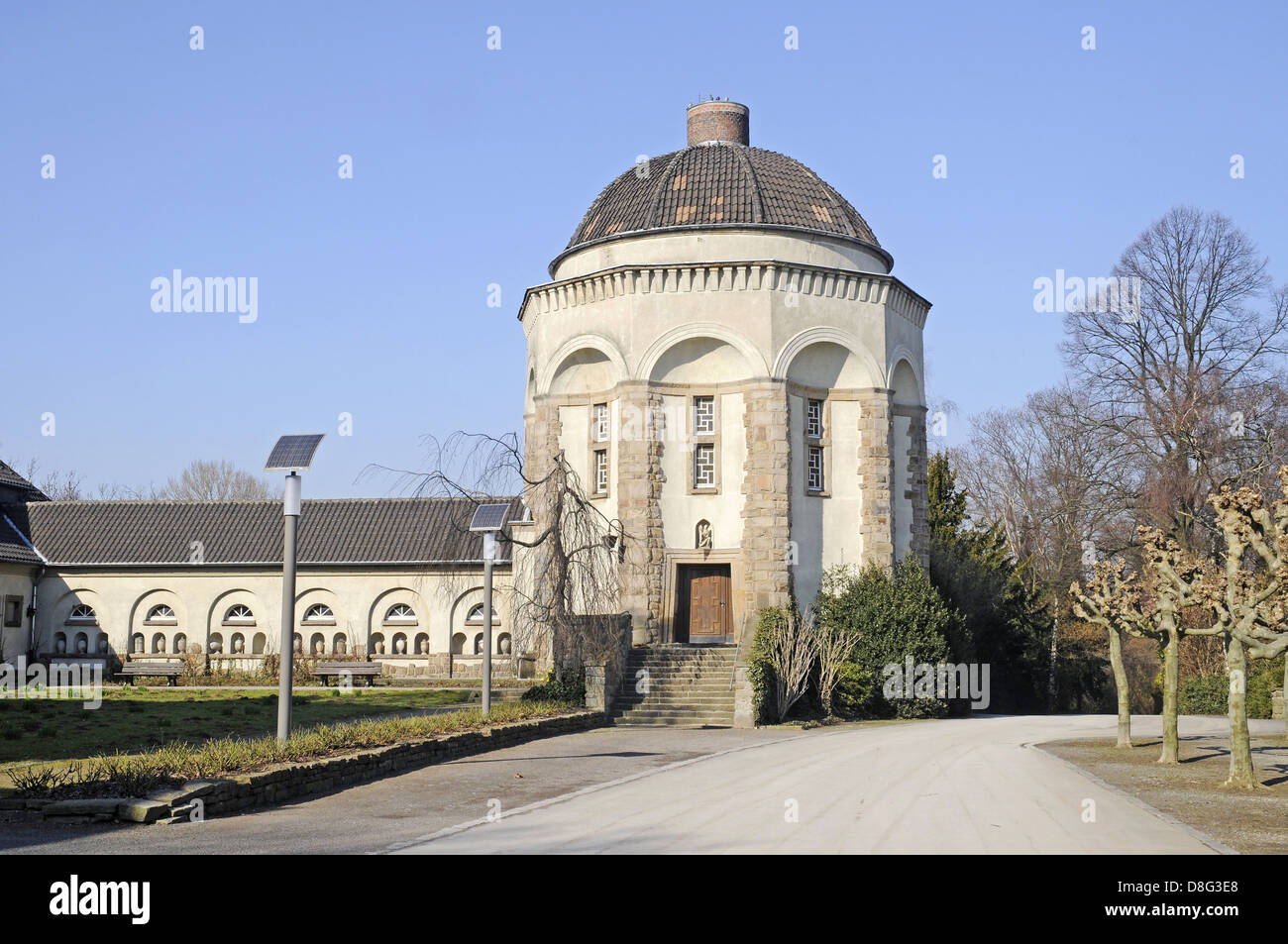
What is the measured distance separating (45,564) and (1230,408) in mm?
40059

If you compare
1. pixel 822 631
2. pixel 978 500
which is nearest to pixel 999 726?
pixel 822 631

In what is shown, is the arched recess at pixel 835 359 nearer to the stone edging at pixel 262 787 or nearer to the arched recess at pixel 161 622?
the stone edging at pixel 262 787

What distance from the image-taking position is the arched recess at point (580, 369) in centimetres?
3359

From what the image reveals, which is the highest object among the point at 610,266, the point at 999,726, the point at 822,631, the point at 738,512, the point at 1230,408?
the point at 610,266

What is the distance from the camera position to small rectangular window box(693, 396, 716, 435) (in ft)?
108

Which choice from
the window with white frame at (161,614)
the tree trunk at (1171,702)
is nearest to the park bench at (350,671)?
the window with white frame at (161,614)

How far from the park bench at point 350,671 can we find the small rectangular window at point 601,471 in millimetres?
9821

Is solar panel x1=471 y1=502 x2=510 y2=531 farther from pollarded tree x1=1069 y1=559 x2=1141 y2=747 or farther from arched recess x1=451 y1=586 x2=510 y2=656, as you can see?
arched recess x1=451 y1=586 x2=510 y2=656

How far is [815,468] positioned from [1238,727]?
17.5 metres

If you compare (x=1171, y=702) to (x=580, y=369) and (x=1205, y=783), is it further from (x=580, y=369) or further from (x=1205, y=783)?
(x=580, y=369)

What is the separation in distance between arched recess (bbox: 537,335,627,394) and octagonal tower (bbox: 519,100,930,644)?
5 cm

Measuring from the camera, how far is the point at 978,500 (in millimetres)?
58156

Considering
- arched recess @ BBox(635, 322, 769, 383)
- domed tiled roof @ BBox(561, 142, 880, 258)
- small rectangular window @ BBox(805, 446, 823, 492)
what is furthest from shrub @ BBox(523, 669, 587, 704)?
domed tiled roof @ BBox(561, 142, 880, 258)
